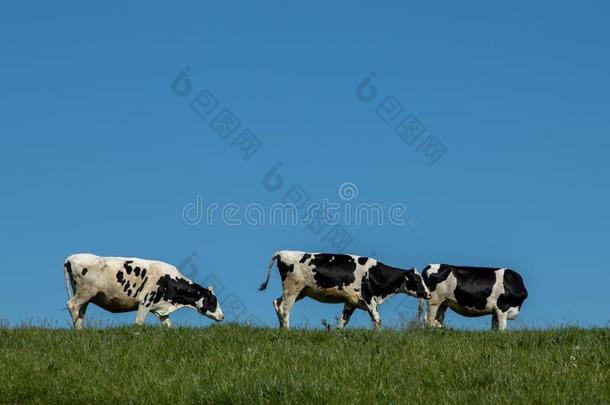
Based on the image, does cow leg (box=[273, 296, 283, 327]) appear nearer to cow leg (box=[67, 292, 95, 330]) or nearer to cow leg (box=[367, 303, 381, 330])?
cow leg (box=[367, 303, 381, 330])

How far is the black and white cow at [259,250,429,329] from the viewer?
941 inches

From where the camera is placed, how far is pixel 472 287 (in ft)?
80.8

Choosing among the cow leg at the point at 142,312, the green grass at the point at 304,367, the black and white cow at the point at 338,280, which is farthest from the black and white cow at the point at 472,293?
the green grass at the point at 304,367

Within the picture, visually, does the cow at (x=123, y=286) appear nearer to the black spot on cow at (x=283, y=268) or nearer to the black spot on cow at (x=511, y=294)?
the black spot on cow at (x=283, y=268)

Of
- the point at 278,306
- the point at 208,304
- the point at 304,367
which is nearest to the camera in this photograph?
the point at 304,367

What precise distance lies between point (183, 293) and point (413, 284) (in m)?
6.39

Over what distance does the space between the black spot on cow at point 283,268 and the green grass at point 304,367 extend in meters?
8.55

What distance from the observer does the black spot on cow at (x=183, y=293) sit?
2456cm

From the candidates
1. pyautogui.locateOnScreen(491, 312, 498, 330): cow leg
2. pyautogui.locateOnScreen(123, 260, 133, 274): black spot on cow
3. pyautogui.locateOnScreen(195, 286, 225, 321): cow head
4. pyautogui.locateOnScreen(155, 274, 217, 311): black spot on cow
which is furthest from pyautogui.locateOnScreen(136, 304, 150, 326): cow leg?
pyautogui.locateOnScreen(491, 312, 498, 330): cow leg

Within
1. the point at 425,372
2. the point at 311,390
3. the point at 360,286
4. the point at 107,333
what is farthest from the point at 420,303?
the point at 311,390

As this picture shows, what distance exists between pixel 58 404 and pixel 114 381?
0.79 metres

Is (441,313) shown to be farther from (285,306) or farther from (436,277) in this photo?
(285,306)

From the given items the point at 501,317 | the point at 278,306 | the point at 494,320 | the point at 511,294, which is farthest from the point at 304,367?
the point at 494,320

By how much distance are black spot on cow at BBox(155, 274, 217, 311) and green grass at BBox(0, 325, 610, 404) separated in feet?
29.6
